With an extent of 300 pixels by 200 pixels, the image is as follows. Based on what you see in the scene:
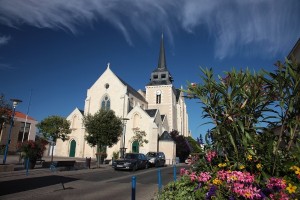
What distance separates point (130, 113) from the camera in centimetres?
4066

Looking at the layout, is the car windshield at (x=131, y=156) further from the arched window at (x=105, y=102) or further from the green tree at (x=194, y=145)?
the arched window at (x=105, y=102)

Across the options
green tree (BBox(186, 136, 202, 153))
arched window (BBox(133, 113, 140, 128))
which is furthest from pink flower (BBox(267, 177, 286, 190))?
arched window (BBox(133, 113, 140, 128))

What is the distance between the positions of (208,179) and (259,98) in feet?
6.23

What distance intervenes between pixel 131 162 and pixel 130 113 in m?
21.1

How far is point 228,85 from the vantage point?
514cm

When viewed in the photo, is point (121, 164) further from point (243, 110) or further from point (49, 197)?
point (243, 110)

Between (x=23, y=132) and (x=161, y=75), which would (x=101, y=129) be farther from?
(x=161, y=75)

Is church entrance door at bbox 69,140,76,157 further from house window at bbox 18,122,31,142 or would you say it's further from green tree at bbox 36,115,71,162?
green tree at bbox 36,115,71,162

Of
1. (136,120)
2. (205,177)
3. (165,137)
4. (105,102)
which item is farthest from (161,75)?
(205,177)

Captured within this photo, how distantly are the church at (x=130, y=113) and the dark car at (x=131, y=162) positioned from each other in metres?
11.1

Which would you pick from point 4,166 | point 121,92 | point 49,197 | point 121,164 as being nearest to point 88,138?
point 121,164

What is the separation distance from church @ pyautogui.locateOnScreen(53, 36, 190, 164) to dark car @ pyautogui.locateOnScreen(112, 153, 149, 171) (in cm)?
1109

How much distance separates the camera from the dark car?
19672mm

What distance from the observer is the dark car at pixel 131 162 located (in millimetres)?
19672
